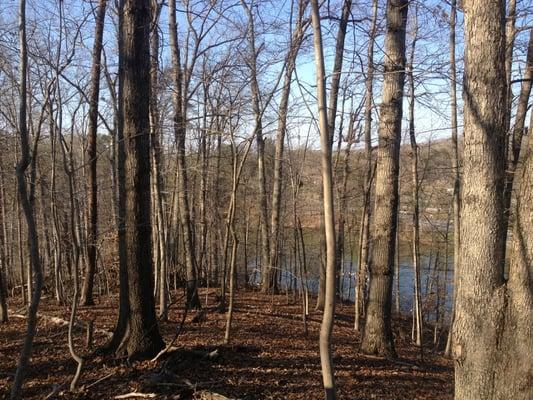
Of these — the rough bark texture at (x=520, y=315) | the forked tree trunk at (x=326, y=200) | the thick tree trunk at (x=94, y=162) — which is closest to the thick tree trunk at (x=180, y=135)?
the thick tree trunk at (x=94, y=162)

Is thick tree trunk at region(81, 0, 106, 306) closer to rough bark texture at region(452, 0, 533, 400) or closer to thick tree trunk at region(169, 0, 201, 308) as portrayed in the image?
thick tree trunk at region(169, 0, 201, 308)

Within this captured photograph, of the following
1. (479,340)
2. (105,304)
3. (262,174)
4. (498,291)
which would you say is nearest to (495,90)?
(498,291)

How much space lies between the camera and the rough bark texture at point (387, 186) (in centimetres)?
583

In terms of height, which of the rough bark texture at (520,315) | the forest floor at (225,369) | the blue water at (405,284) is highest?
the rough bark texture at (520,315)

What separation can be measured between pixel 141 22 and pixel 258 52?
412 cm

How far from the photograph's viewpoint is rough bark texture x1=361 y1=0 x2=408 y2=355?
5828mm

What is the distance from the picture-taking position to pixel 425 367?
6375 mm

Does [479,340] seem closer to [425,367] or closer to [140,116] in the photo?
[425,367]

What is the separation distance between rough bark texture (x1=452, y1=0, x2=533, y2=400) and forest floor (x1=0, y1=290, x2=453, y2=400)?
180 centimetres

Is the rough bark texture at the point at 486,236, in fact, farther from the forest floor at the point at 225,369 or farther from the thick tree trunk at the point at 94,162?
the thick tree trunk at the point at 94,162

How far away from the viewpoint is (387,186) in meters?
5.89

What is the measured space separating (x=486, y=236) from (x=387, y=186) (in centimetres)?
262

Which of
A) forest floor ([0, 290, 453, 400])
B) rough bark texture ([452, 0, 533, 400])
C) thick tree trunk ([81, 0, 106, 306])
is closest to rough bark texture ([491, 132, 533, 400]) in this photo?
rough bark texture ([452, 0, 533, 400])

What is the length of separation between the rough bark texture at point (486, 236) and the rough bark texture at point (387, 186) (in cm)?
238
